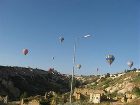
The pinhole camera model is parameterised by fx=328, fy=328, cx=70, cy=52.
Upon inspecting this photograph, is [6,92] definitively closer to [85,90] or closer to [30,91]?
[30,91]

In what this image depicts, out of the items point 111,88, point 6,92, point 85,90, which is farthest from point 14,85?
point 85,90

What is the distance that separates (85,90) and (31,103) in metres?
21.4

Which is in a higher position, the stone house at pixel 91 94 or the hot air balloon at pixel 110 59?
the hot air balloon at pixel 110 59

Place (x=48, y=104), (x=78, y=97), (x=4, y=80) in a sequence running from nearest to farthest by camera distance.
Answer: (x=48, y=104) → (x=78, y=97) → (x=4, y=80)

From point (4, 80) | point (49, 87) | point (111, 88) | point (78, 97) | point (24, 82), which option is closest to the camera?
point (78, 97)

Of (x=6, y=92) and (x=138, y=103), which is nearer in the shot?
(x=138, y=103)

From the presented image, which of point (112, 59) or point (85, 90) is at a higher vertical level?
point (112, 59)

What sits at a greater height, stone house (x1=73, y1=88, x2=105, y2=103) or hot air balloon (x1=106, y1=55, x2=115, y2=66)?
hot air balloon (x1=106, y1=55, x2=115, y2=66)

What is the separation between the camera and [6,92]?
478 feet

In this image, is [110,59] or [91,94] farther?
[110,59]

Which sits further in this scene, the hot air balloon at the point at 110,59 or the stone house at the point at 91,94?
the hot air balloon at the point at 110,59

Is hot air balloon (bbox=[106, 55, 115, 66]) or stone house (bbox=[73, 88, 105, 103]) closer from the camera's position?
stone house (bbox=[73, 88, 105, 103])

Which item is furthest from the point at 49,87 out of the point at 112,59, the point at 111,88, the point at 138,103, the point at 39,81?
the point at 138,103

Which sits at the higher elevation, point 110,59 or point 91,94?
point 110,59
